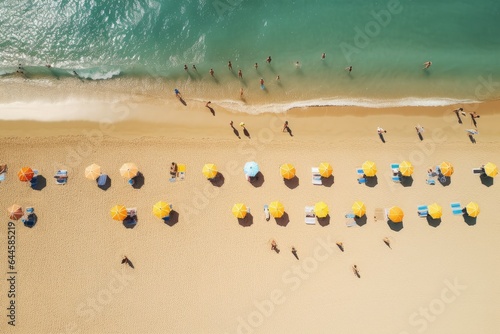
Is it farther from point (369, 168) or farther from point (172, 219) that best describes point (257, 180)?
point (369, 168)

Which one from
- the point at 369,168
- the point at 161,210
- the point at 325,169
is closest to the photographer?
the point at 161,210

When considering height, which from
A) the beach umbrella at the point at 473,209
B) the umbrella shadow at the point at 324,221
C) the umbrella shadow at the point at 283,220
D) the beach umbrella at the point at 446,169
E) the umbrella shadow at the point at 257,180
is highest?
the umbrella shadow at the point at 257,180

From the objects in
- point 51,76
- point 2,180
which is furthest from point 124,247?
point 51,76

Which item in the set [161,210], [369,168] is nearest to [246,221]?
[161,210]

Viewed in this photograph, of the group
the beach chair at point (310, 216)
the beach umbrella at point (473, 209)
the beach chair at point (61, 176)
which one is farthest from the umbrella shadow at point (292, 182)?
the beach chair at point (61, 176)

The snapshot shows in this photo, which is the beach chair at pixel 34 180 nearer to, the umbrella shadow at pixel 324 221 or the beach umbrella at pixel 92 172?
the beach umbrella at pixel 92 172

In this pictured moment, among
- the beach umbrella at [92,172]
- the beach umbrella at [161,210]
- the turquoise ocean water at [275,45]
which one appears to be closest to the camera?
the beach umbrella at [161,210]

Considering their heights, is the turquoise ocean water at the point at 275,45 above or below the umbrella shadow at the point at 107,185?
above
